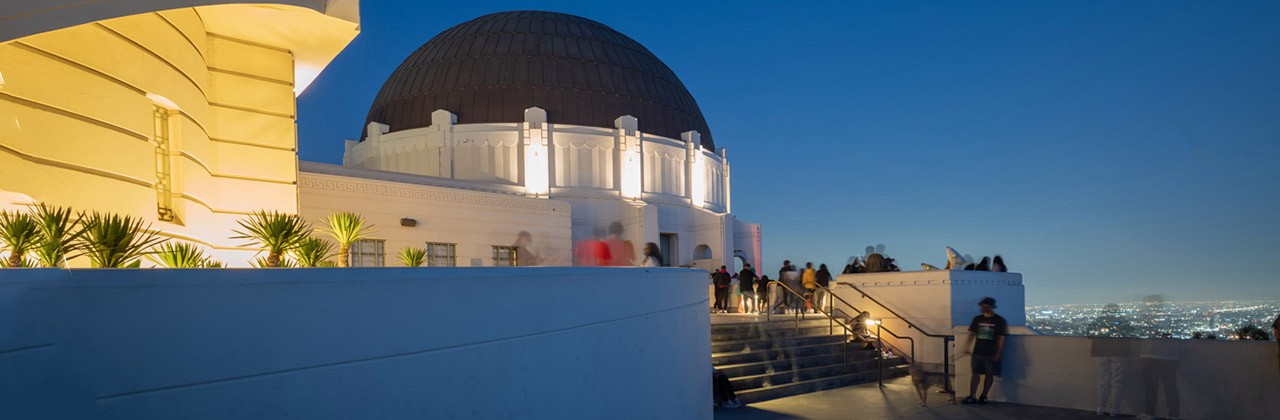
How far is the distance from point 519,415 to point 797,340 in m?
9.91

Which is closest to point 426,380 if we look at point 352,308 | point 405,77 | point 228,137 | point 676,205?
point 352,308

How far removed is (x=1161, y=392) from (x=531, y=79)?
2399cm

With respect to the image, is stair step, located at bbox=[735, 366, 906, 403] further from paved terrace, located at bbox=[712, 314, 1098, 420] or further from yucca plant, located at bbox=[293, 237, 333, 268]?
yucca plant, located at bbox=[293, 237, 333, 268]

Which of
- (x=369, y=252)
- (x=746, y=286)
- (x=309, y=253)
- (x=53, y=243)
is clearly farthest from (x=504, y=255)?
(x=53, y=243)

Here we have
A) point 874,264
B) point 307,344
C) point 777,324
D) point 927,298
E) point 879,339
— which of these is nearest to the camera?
point 307,344

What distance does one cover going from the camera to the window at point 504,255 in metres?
20.9

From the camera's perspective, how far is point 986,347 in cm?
1070

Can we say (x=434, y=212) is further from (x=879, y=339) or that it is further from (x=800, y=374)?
(x=879, y=339)

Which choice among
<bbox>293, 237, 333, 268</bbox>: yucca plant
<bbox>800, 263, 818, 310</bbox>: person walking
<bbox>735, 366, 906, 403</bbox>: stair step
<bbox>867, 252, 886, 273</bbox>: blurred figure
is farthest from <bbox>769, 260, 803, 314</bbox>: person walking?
<bbox>293, 237, 333, 268</bbox>: yucca plant

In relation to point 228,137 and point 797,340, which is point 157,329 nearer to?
point 228,137

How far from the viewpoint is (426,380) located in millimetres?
3947

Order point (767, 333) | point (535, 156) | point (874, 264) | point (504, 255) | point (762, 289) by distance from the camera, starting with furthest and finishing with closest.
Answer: point (535, 156), point (504, 255), point (762, 289), point (874, 264), point (767, 333)

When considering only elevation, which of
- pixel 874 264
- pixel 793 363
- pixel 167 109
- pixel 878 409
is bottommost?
pixel 878 409

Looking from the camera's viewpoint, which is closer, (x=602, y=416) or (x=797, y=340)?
(x=602, y=416)
